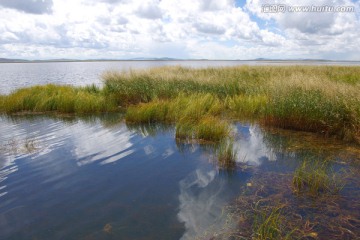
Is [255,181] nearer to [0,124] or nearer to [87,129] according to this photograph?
[87,129]

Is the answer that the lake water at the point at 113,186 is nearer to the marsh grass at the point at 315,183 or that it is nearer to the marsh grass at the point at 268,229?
the marsh grass at the point at 268,229

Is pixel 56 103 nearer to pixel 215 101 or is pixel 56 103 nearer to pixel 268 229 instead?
pixel 215 101

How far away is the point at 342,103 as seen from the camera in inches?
322

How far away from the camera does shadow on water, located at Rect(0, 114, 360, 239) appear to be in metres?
4.16

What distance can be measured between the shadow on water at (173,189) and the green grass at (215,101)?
0.76 m

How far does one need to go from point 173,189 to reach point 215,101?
7.43 metres

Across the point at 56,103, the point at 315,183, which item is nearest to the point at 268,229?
the point at 315,183

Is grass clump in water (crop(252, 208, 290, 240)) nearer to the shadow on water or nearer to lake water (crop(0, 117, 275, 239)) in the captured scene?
the shadow on water

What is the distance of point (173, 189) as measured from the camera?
18.0 ft

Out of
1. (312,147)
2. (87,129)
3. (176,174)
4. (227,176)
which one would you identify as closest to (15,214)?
(176,174)

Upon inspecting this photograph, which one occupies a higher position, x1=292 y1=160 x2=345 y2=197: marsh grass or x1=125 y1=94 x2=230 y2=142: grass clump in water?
x1=125 y1=94 x2=230 y2=142: grass clump in water

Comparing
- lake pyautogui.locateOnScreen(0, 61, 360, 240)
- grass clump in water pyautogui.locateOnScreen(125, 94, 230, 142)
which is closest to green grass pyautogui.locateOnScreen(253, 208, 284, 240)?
lake pyautogui.locateOnScreen(0, 61, 360, 240)

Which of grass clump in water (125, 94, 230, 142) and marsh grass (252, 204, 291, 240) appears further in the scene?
grass clump in water (125, 94, 230, 142)

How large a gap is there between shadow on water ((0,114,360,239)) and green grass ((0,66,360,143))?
0.76 m
